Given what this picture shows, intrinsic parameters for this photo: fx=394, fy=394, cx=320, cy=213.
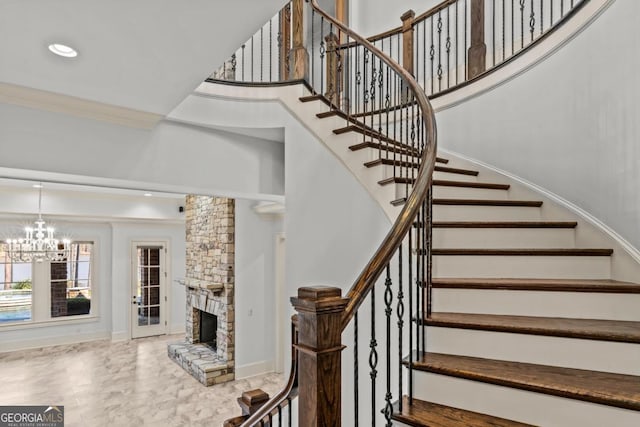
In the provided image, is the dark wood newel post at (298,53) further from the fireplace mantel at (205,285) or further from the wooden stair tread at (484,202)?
the fireplace mantel at (205,285)

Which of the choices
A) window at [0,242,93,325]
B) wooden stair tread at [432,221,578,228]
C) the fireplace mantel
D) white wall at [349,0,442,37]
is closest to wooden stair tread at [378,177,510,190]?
wooden stair tread at [432,221,578,228]

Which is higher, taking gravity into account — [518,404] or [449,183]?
[449,183]

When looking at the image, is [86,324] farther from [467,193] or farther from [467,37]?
[467,37]

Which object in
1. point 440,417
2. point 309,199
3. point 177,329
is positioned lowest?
point 177,329

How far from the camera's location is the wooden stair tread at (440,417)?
5.09 ft

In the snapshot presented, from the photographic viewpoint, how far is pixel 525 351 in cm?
180

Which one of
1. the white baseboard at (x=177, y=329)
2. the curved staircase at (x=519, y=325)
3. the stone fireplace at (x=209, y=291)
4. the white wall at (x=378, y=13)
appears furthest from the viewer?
the white baseboard at (x=177, y=329)

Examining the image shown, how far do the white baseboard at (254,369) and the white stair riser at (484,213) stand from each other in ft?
15.4

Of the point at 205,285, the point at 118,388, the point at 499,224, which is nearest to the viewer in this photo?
the point at 499,224

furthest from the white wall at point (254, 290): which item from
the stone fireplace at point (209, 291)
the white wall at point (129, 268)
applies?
the white wall at point (129, 268)

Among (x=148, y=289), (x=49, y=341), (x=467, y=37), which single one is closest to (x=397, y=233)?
(x=467, y=37)

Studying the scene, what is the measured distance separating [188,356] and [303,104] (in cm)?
505

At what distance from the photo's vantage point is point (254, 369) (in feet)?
21.0

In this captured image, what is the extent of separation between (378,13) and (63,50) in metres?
4.75
